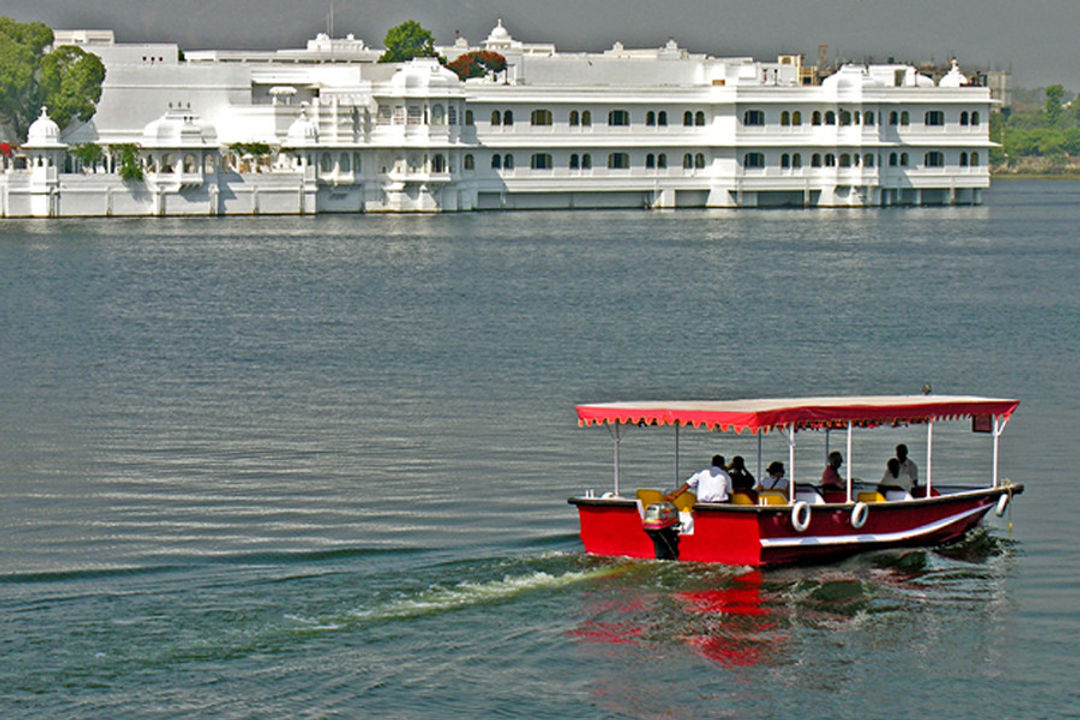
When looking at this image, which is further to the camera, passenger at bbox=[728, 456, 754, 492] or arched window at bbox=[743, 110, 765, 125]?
arched window at bbox=[743, 110, 765, 125]

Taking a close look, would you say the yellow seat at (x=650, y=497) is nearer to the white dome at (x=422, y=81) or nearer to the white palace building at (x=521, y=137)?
the white palace building at (x=521, y=137)

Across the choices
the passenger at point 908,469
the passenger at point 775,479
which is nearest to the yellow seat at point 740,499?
the passenger at point 775,479

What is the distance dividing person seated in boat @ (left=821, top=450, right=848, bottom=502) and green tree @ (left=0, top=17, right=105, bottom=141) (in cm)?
7061

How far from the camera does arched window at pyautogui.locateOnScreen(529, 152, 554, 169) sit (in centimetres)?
8506

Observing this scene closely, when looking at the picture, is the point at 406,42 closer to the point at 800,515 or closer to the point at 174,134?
the point at 174,134

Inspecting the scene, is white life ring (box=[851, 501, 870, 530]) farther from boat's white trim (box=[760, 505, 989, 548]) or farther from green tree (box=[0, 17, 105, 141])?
green tree (box=[0, 17, 105, 141])

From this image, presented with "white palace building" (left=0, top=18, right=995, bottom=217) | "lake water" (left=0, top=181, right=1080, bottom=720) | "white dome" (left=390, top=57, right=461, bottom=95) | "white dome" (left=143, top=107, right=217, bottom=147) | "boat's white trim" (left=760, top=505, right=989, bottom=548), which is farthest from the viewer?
"white dome" (left=390, top=57, right=461, bottom=95)

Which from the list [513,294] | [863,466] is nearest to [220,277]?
[513,294]

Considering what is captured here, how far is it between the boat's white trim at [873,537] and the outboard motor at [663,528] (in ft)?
2.71

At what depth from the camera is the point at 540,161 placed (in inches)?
3356

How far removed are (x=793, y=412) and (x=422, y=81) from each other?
65.0 meters

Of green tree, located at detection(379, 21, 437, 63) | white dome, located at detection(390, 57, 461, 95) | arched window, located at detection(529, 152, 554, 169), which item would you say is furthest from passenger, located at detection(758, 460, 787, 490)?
green tree, located at detection(379, 21, 437, 63)

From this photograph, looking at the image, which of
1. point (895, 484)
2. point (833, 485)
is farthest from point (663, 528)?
point (895, 484)

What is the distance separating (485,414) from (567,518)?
24.2 ft
